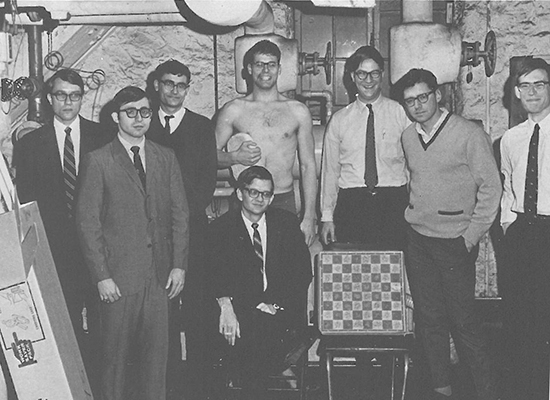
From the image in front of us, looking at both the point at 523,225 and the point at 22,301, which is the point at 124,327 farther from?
the point at 523,225

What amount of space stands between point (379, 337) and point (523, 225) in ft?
3.63

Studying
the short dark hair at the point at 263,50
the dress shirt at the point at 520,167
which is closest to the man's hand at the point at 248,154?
the short dark hair at the point at 263,50

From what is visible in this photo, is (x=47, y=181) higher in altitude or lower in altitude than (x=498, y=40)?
lower

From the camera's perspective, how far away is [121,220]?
14.7ft

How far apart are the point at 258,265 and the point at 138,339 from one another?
2.84ft

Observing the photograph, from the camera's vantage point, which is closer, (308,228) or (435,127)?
(435,127)

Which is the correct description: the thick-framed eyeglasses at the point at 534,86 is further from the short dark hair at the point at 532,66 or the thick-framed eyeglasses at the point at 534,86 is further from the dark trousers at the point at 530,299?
the dark trousers at the point at 530,299

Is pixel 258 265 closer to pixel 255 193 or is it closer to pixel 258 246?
pixel 258 246

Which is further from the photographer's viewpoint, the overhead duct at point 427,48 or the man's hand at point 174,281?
the overhead duct at point 427,48

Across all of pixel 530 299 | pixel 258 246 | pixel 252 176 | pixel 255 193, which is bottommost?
pixel 530 299

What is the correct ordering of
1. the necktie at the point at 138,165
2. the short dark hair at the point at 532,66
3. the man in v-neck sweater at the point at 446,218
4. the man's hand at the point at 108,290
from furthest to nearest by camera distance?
the man in v-neck sweater at the point at 446,218
the short dark hair at the point at 532,66
the necktie at the point at 138,165
the man's hand at the point at 108,290

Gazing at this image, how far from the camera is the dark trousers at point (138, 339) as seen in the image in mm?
4480

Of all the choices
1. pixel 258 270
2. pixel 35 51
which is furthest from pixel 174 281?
pixel 35 51

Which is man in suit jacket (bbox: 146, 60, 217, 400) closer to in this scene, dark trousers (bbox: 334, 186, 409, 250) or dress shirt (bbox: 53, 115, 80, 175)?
dress shirt (bbox: 53, 115, 80, 175)
